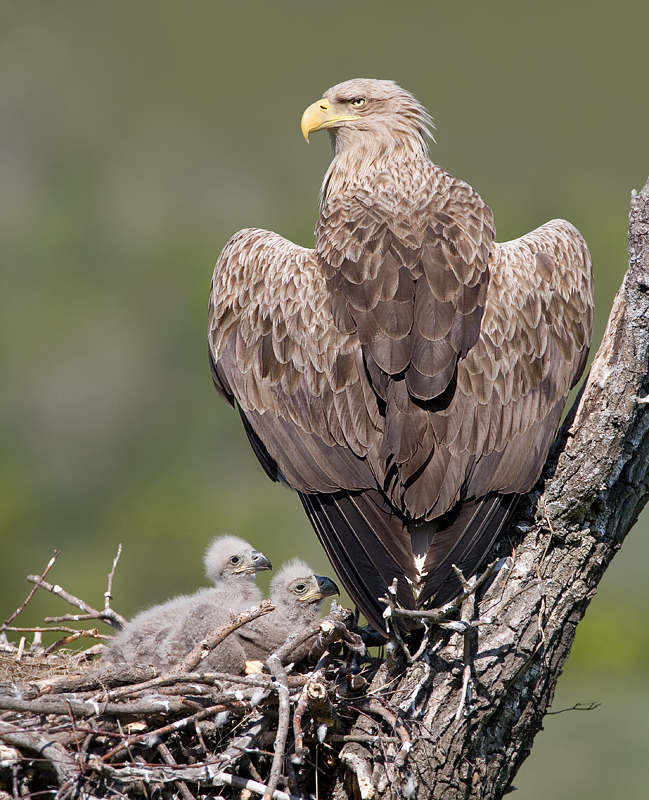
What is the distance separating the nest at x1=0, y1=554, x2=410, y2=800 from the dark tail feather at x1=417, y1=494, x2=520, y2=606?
0.42 meters

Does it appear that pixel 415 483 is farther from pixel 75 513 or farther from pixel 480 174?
pixel 480 174

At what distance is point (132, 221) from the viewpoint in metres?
23.6

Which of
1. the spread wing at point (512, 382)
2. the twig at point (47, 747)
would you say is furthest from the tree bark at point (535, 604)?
the twig at point (47, 747)

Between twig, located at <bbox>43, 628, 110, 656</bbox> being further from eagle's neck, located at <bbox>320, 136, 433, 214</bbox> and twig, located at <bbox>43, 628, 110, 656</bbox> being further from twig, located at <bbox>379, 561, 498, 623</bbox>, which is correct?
eagle's neck, located at <bbox>320, 136, 433, 214</bbox>

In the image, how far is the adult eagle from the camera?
3.98 meters

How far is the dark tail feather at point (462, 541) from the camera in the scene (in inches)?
153

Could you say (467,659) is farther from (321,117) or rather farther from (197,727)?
(321,117)

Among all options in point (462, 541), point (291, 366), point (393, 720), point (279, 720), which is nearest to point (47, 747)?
point (279, 720)

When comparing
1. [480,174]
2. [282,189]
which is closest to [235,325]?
[282,189]

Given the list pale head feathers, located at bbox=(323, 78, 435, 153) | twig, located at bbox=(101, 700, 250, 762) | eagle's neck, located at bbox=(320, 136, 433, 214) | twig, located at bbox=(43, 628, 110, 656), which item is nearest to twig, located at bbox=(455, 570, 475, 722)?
twig, located at bbox=(101, 700, 250, 762)

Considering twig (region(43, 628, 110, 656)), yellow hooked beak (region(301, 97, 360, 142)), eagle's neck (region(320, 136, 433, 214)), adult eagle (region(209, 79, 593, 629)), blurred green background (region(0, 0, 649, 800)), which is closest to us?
adult eagle (region(209, 79, 593, 629))

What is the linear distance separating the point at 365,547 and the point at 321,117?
2711 mm

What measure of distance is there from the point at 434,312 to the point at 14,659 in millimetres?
2427

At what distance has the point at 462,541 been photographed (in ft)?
12.9
